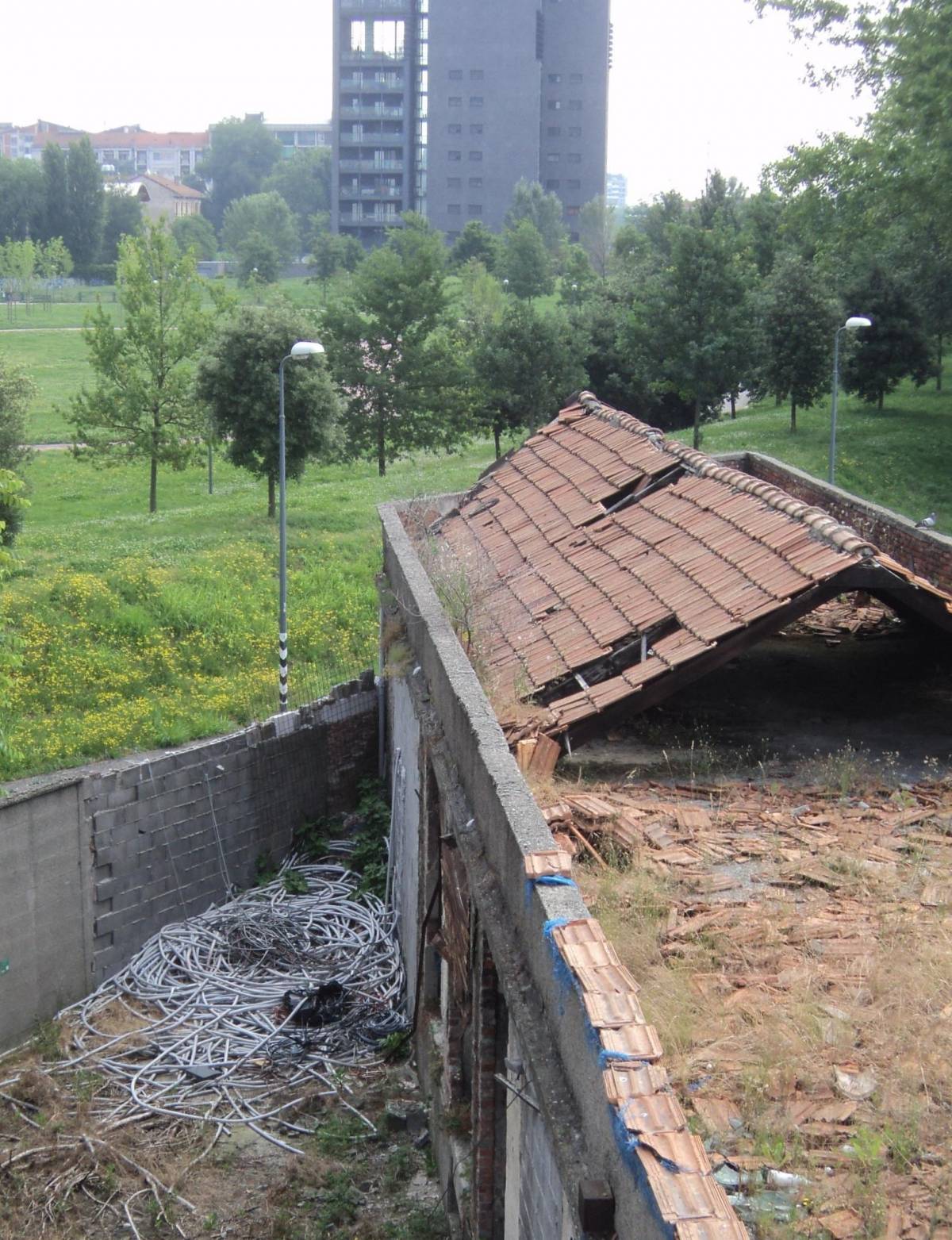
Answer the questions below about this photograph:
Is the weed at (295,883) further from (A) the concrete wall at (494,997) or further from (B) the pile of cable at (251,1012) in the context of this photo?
(A) the concrete wall at (494,997)

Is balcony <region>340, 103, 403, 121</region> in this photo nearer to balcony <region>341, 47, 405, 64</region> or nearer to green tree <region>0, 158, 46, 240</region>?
balcony <region>341, 47, 405, 64</region>

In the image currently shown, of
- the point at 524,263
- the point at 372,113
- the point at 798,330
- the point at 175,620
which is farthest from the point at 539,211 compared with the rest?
the point at 175,620

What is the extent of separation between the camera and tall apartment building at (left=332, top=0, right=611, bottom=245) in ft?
342

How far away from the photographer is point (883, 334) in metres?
42.8

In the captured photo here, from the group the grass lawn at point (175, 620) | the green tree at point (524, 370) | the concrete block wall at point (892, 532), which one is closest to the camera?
the concrete block wall at point (892, 532)

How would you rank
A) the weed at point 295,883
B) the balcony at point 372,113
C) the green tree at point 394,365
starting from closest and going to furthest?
the weed at point 295,883 → the green tree at point 394,365 → the balcony at point 372,113

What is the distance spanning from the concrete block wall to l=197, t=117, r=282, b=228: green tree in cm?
15444

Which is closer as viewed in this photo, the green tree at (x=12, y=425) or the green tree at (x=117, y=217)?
the green tree at (x=12, y=425)

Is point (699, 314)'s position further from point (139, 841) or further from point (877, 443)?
point (139, 841)

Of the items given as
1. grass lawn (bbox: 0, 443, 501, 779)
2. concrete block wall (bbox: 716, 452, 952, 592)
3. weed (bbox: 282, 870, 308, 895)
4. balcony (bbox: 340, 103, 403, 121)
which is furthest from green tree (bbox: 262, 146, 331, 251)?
concrete block wall (bbox: 716, 452, 952, 592)

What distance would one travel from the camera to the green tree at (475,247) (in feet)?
287

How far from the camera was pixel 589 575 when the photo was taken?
1073 cm

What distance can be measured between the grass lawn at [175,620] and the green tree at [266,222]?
87.1 m

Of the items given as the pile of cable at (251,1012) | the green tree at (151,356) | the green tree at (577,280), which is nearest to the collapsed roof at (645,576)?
the pile of cable at (251,1012)
